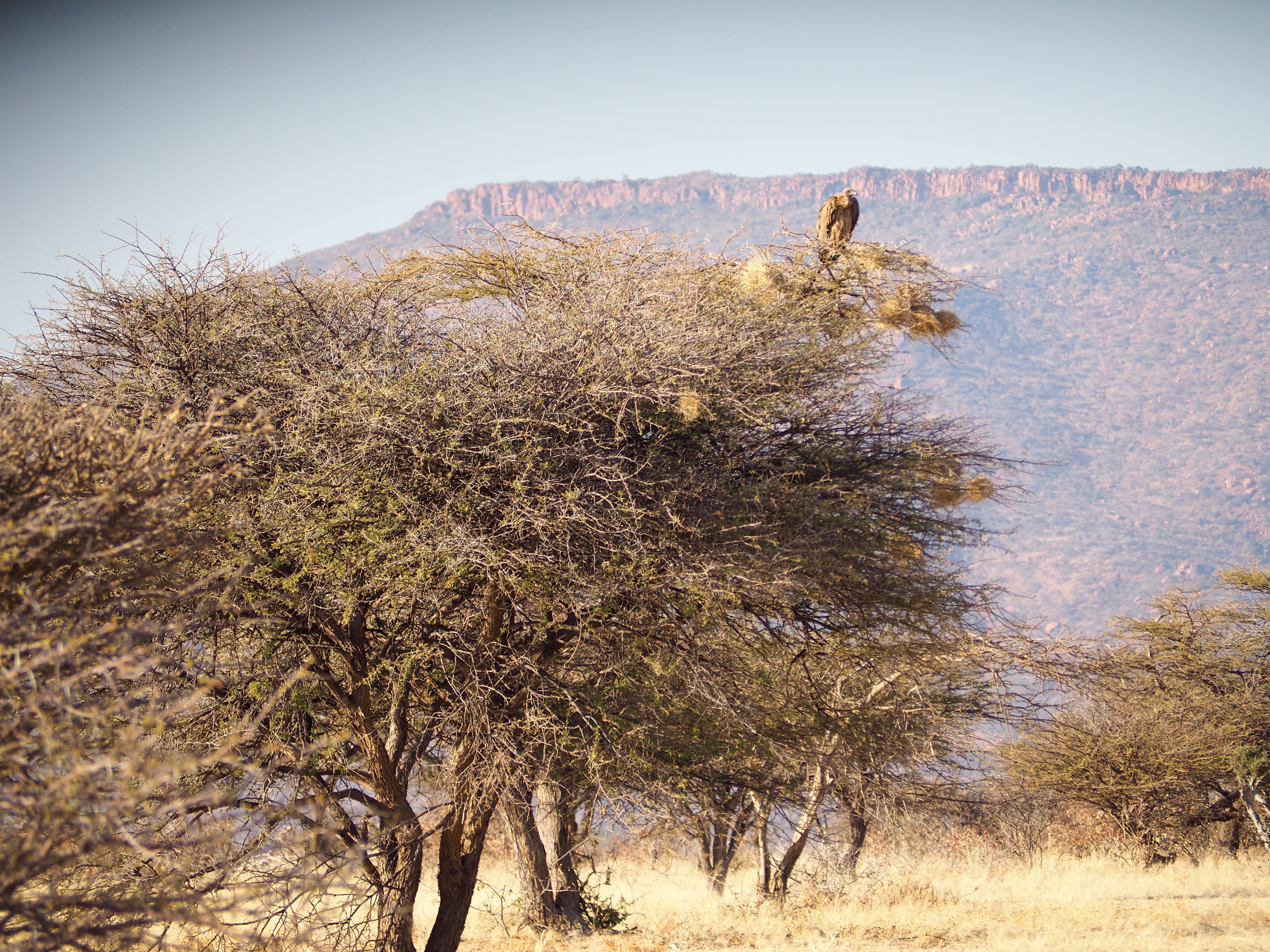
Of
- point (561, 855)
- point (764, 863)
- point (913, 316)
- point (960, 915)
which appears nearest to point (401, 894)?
point (561, 855)

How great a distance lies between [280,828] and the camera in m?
6.50

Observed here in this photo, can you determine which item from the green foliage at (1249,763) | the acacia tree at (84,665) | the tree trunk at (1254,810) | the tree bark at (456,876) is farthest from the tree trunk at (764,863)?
the acacia tree at (84,665)

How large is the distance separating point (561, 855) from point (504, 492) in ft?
16.0

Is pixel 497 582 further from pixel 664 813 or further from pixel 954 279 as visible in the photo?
pixel 954 279

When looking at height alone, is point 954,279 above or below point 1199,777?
above

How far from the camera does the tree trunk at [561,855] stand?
970 cm

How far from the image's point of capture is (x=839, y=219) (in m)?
8.77

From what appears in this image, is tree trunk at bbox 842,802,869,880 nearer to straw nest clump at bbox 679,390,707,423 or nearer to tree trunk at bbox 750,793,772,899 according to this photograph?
tree trunk at bbox 750,793,772,899

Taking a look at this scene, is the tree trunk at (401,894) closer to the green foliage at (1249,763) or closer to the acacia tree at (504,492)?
the acacia tree at (504,492)

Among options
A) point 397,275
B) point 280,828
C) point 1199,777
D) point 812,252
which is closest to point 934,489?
point 812,252

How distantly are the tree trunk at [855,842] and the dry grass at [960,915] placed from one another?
267mm

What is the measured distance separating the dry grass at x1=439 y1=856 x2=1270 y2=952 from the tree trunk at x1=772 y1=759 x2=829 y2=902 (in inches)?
15.6

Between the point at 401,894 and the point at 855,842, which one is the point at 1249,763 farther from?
the point at 401,894

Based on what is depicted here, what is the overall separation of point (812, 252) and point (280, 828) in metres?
6.57
